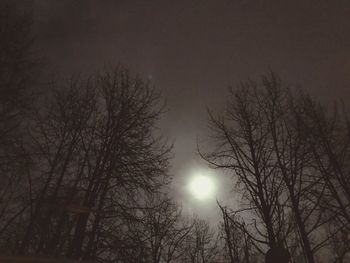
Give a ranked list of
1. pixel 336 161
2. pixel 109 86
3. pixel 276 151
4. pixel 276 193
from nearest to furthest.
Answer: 1. pixel 276 193
2. pixel 276 151
3. pixel 336 161
4. pixel 109 86

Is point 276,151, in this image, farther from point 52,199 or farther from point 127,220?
point 52,199

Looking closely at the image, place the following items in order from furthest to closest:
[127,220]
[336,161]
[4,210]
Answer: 1. [4,210]
2. [336,161]
3. [127,220]

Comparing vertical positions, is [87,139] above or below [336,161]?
above

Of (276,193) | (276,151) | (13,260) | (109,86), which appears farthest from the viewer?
(109,86)

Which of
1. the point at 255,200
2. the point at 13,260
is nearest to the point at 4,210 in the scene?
the point at 13,260

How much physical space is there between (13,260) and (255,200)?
16.1ft

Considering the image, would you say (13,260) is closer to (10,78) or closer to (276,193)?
(276,193)

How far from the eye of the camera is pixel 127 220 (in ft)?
28.6

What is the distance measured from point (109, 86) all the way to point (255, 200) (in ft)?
28.2

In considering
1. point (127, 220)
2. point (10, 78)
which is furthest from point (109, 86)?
point (127, 220)

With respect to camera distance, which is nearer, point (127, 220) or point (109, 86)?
point (127, 220)

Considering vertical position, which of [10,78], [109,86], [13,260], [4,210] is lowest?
[13,260]

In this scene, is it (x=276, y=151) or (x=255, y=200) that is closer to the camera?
(x=255, y=200)

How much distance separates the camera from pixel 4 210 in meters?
10.2
